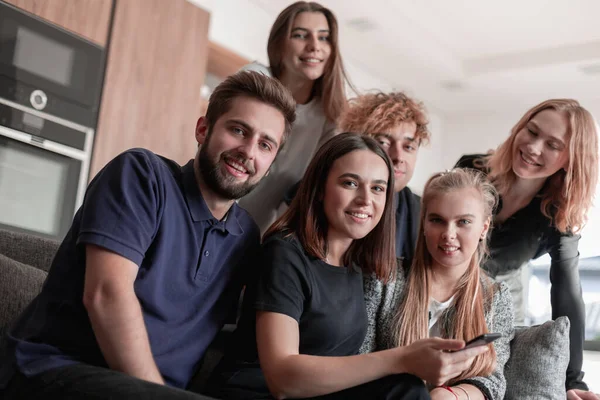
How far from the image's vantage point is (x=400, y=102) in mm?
2236

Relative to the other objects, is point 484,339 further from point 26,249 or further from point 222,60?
point 222,60

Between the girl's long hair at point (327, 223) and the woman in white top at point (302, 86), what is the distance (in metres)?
0.60

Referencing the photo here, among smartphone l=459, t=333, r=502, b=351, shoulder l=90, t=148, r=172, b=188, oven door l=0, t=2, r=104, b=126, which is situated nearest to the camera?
smartphone l=459, t=333, r=502, b=351

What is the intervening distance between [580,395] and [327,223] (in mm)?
947

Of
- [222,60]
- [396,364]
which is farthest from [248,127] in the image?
[222,60]

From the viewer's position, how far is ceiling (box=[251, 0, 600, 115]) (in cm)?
472

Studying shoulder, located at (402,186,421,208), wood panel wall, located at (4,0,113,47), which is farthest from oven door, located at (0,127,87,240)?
shoulder, located at (402,186,421,208)

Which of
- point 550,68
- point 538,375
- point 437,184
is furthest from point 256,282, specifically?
point 550,68

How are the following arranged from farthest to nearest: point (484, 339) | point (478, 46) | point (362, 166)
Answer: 1. point (478, 46)
2. point (362, 166)
3. point (484, 339)

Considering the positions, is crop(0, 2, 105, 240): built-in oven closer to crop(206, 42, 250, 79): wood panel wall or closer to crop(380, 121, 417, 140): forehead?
crop(206, 42, 250, 79): wood panel wall

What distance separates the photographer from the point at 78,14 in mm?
3057

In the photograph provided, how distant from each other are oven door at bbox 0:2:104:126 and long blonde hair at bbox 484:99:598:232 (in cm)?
181

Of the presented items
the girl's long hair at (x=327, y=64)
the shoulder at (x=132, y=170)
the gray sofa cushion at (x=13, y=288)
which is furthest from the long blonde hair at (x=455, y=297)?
the gray sofa cushion at (x=13, y=288)

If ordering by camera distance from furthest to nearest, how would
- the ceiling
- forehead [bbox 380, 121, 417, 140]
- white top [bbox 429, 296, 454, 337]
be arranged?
the ceiling → forehead [bbox 380, 121, 417, 140] → white top [bbox 429, 296, 454, 337]
